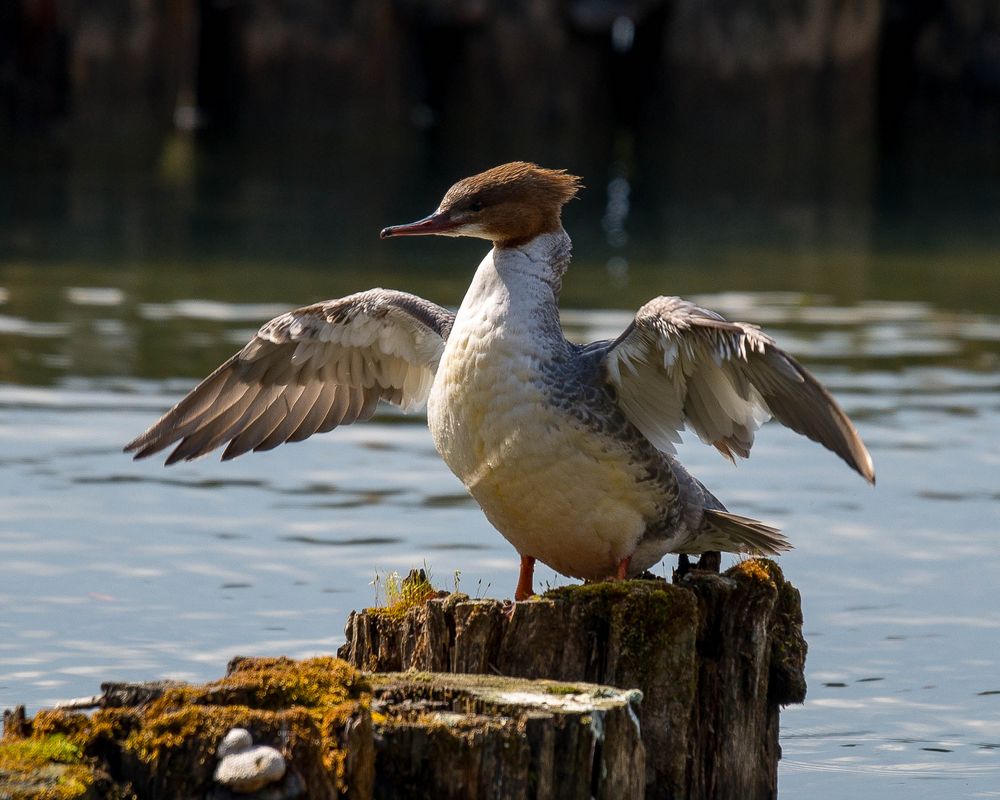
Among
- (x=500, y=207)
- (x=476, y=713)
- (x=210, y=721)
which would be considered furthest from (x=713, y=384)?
(x=210, y=721)

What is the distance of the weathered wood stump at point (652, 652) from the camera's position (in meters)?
4.68

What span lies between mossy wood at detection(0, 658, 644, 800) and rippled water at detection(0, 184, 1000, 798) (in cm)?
156

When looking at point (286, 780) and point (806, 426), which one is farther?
point (806, 426)

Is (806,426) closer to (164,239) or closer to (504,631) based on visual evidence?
(504,631)

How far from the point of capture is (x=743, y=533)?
604cm

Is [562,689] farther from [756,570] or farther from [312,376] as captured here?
[312,376]

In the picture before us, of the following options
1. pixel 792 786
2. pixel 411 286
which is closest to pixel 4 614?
pixel 792 786

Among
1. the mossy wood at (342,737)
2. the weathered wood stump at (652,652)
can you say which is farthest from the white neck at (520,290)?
the mossy wood at (342,737)

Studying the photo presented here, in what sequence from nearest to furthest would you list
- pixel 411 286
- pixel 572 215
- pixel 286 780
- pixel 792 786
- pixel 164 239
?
pixel 286 780, pixel 792 786, pixel 411 286, pixel 164 239, pixel 572 215

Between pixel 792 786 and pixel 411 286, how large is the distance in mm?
8089

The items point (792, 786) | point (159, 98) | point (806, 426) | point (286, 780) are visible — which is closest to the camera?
point (286, 780)

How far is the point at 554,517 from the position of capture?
5586mm

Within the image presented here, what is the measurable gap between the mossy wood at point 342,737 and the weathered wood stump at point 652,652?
0.29 metres

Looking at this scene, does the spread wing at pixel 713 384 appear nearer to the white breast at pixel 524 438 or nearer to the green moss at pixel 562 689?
the white breast at pixel 524 438
